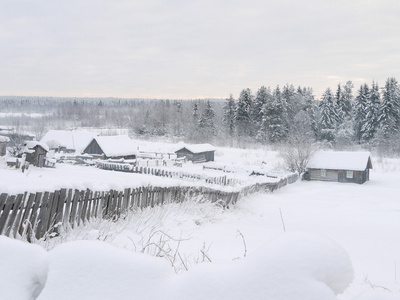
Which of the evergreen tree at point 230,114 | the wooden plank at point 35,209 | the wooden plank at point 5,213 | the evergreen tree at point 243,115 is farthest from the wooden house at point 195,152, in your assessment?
the wooden plank at point 5,213

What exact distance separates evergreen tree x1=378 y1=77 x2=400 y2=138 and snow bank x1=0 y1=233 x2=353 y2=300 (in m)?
63.9

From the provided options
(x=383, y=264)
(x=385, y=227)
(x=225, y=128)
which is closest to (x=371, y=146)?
(x=225, y=128)

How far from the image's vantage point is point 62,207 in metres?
5.91

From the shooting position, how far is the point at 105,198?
702cm

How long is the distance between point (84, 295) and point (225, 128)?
3088 inches

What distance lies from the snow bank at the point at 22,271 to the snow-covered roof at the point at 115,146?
3762cm

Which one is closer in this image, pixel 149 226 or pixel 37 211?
pixel 37 211

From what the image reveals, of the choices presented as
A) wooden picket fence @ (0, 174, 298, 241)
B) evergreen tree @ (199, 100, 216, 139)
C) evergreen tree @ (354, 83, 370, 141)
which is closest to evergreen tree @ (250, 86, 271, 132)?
evergreen tree @ (199, 100, 216, 139)

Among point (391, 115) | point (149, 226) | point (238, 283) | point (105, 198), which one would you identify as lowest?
point (149, 226)

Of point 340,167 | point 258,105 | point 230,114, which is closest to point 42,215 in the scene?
point 340,167

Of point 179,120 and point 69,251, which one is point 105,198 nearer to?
point 69,251

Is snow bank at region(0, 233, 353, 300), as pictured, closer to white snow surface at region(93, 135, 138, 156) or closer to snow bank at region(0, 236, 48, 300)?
snow bank at region(0, 236, 48, 300)

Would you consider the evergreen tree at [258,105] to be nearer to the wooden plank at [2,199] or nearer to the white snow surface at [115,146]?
the white snow surface at [115,146]

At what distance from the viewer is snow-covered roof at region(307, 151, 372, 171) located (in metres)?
37.5
